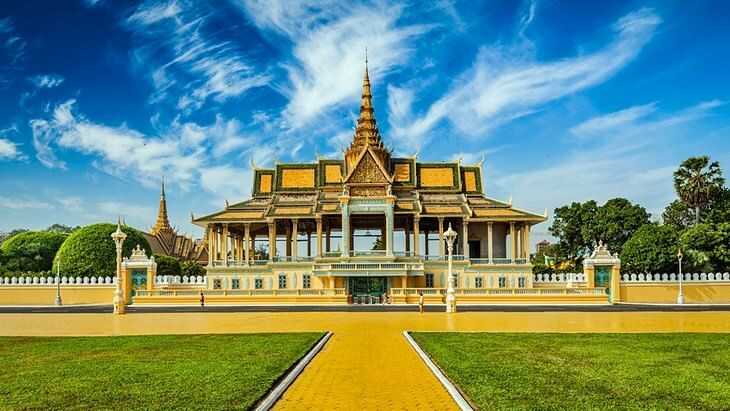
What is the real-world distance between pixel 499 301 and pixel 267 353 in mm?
26751

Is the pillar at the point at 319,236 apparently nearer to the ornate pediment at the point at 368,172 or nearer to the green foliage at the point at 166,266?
the ornate pediment at the point at 368,172

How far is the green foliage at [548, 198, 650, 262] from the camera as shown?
59.7 meters

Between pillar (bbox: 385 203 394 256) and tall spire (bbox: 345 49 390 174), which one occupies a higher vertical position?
tall spire (bbox: 345 49 390 174)

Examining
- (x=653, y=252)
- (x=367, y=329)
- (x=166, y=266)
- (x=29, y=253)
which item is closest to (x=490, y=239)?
(x=653, y=252)

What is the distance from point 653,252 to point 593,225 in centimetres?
1230

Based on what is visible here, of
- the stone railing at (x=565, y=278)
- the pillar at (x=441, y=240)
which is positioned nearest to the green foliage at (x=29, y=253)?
the pillar at (x=441, y=240)

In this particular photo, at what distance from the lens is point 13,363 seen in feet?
46.7

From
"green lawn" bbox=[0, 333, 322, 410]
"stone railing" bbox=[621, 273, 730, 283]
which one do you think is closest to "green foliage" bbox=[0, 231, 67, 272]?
"green lawn" bbox=[0, 333, 322, 410]

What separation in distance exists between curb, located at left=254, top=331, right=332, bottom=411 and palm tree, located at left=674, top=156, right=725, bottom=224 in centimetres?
4971

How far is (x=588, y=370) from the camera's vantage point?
12.7 meters

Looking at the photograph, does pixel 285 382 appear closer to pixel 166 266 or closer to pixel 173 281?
pixel 173 281

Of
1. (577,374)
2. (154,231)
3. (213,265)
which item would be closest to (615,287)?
(213,265)

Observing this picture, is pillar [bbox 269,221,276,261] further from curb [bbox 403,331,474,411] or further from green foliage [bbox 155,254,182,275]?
curb [bbox 403,331,474,411]

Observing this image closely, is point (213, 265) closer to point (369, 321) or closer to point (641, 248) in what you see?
point (369, 321)
